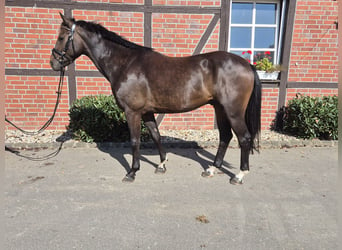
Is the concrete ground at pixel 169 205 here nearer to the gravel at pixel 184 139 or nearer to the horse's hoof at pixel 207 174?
the horse's hoof at pixel 207 174

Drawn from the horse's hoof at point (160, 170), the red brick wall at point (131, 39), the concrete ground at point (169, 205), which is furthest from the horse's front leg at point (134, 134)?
the red brick wall at point (131, 39)

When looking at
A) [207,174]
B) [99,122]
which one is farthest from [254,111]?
[99,122]

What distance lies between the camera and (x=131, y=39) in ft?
17.1

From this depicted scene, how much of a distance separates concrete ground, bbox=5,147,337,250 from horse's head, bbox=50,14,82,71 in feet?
5.54

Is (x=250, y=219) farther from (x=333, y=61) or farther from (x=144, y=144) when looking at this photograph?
(x=333, y=61)

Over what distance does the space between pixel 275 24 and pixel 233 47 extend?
1.17 meters

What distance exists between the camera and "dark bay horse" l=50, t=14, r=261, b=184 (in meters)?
2.84

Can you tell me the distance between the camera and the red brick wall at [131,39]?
507 cm

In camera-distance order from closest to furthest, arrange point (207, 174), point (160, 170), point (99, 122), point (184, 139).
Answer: point (207, 174) < point (160, 170) < point (99, 122) < point (184, 139)

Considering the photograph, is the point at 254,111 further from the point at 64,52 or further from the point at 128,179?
the point at 64,52

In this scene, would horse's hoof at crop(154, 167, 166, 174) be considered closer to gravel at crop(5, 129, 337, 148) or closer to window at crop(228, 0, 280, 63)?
gravel at crop(5, 129, 337, 148)

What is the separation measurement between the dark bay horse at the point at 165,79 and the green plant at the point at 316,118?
7.93 ft

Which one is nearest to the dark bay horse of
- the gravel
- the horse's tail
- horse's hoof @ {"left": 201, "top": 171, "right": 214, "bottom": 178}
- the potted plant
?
the horse's tail

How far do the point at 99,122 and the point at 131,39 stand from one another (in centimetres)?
222
